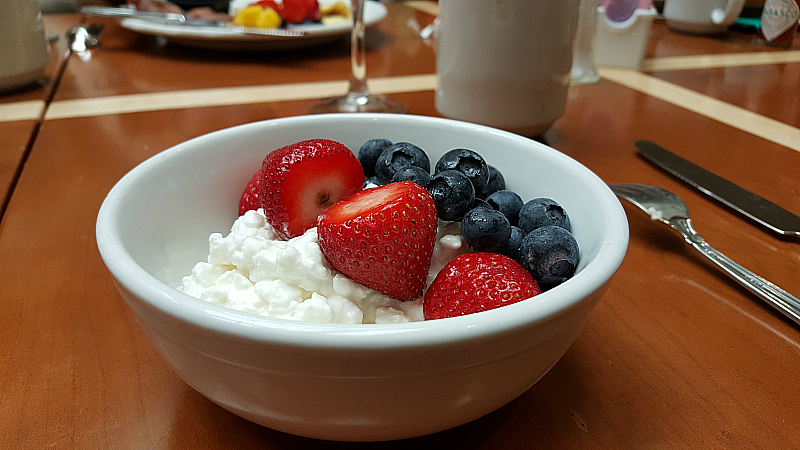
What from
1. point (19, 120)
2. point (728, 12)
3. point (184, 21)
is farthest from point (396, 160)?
point (728, 12)

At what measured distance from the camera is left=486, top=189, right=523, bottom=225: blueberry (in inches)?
19.6

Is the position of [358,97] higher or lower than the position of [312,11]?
lower

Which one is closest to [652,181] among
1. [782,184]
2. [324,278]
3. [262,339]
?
[782,184]

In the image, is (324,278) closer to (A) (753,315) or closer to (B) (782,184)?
(A) (753,315)

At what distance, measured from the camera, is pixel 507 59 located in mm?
786

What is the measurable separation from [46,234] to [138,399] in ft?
1.05

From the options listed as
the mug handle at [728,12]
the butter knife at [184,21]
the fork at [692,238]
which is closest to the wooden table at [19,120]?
the butter knife at [184,21]

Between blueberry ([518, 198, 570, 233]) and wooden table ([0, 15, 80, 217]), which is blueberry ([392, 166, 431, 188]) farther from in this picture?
wooden table ([0, 15, 80, 217])

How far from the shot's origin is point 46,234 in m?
0.62

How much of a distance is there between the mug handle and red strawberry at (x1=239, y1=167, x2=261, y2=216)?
5.16 feet

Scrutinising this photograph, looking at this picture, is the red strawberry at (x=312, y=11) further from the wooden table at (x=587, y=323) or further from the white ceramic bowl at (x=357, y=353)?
the white ceramic bowl at (x=357, y=353)

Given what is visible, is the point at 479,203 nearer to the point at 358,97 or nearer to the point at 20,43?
the point at 358,97

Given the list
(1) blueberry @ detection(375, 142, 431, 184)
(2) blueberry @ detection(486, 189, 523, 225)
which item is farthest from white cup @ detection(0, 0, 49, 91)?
(2) blueberry @ detection(486, 189, 523, 225)

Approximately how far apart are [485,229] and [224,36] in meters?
1.08
